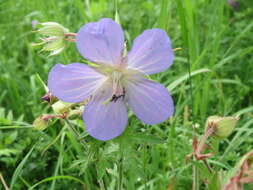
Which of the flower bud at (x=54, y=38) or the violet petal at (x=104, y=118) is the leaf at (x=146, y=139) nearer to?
the violet petal at (x=104, y=118)

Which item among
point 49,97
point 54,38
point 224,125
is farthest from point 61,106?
point 224,125

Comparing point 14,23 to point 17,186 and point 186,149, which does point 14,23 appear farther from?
point 186,149

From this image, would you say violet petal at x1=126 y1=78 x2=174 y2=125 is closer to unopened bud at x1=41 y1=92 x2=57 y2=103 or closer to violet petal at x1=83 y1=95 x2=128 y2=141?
violet petal at x1=83 y1=95 x2=128 y2=141

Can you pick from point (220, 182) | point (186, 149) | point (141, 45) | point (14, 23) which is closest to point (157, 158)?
point (186, 149)

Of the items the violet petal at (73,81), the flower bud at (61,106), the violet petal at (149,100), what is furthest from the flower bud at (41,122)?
the violet petal at (149,100)

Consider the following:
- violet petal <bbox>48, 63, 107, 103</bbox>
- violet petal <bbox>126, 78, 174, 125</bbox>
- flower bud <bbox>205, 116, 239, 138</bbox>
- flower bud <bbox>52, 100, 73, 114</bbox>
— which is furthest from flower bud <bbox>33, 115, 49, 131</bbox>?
flower bud <bbox>205, 116, 239, 138</bbox>

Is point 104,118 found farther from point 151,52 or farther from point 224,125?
point 224,125
